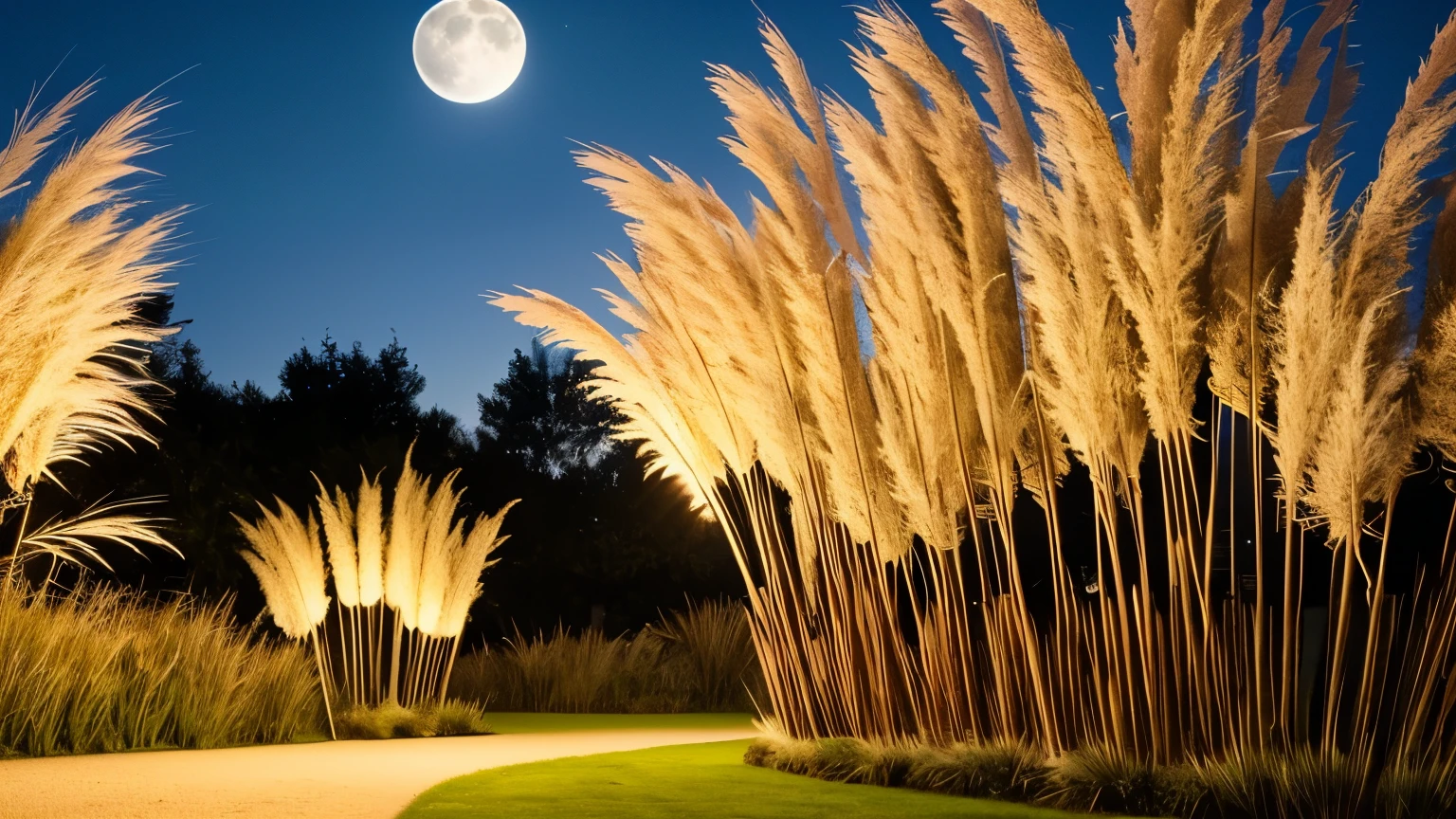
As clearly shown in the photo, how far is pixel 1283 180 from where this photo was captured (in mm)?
3799

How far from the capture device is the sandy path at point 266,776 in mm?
3672

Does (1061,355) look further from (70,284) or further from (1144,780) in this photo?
(70,284)

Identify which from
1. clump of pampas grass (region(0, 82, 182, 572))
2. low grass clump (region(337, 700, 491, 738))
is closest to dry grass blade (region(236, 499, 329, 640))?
low grass clump (region(337, 700, 491, 738))

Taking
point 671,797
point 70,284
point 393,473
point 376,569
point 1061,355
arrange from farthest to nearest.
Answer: point 393,473 < point 376,569 < point 70,284 < point 671,797 < point 1061,355

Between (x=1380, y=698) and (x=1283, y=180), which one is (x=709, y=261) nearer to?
(x=1283, y=180)

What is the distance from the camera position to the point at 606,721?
27.8 ft

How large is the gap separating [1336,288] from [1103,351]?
643 mm

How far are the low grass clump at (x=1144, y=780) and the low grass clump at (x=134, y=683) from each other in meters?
3.68

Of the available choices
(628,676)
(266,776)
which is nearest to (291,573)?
(266,776)

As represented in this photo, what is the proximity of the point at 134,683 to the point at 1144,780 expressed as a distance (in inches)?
202

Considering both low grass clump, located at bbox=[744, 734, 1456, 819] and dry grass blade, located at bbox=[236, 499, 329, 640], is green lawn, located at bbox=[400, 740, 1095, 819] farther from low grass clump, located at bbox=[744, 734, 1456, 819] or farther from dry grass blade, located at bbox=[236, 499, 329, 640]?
dry grass blade, located at bbox=[236, 499, 329, 640]

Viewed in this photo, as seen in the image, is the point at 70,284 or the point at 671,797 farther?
the point at 70,284

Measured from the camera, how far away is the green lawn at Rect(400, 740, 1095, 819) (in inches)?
138

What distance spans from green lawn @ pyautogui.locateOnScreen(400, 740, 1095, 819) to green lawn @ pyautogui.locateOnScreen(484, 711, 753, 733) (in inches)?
114
